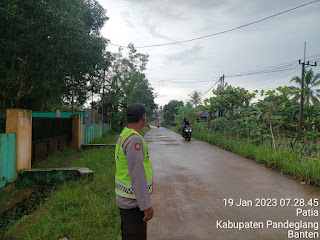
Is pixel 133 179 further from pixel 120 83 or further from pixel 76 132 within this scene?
pixel 120 83

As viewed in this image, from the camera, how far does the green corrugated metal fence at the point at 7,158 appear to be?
4.71 metres

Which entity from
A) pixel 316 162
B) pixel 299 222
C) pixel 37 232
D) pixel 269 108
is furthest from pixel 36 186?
pixel 269 108

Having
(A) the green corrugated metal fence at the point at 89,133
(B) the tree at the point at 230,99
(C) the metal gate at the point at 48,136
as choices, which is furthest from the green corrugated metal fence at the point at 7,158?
(B) the tree at the point at 230,99

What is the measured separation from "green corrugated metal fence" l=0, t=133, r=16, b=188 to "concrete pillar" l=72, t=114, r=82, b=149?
17.0 feet

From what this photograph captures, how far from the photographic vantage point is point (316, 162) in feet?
19.4

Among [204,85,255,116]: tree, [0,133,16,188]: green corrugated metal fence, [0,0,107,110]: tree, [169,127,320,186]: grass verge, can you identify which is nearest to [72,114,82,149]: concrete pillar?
[0,0,107,110]: tree

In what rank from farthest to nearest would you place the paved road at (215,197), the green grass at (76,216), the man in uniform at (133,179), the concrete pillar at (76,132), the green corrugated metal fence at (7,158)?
1. the concrete pillar at (76,132)
2. the green corrugated metal fence at (7,158)
3. the paved road at (215,197)
4. the green grass at (76,216)
5. the man in uniform at (133,179)

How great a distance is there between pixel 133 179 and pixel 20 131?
4702 millimetres

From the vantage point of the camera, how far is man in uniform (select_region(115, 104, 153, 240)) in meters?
1.83

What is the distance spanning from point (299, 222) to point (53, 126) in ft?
25.8

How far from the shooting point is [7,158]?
4918mm

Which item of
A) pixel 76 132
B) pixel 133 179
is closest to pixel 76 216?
pixel 133 179

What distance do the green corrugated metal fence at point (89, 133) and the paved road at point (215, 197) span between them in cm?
558

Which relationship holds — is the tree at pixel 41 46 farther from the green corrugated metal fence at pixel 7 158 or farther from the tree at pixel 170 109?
the tree at pixel 170 109
